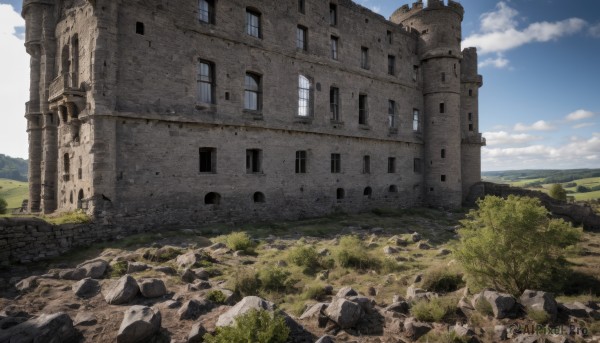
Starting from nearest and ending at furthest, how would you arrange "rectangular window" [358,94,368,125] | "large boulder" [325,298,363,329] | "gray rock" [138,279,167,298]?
"large boulder" [325,298,363,329], "gray rock" [138,279,167,298], "rectangular window" [358,94,368,125]

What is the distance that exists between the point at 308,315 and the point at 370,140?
17.9m

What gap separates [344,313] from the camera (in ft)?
22.9

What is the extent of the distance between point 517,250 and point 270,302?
5.90 m

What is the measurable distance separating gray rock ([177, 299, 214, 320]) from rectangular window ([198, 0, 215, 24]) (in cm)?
1407

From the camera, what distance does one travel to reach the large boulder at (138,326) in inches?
248

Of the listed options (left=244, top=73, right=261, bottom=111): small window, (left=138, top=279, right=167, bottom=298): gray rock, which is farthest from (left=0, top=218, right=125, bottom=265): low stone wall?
(left=244, top=73, right=261, bottom=111): small window

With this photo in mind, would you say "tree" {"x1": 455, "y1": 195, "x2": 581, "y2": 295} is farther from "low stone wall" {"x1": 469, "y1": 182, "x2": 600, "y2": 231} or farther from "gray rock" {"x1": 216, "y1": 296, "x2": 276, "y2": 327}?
"low stone wall" {"x1": 469, "y1": 182, "x2": 600, "y2": 231}

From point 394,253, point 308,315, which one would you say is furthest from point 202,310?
point 394,253

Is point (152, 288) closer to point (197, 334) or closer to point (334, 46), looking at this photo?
point (197, 334)

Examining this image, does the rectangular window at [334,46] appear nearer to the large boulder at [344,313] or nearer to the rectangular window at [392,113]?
the rectangular window at [392,113]

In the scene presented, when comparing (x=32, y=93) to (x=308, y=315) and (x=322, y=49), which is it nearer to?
(x=322, y=49)

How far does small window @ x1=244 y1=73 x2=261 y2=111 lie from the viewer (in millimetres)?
18328

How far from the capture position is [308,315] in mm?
7359

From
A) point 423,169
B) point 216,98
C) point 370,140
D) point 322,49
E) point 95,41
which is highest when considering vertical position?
point 322,49
